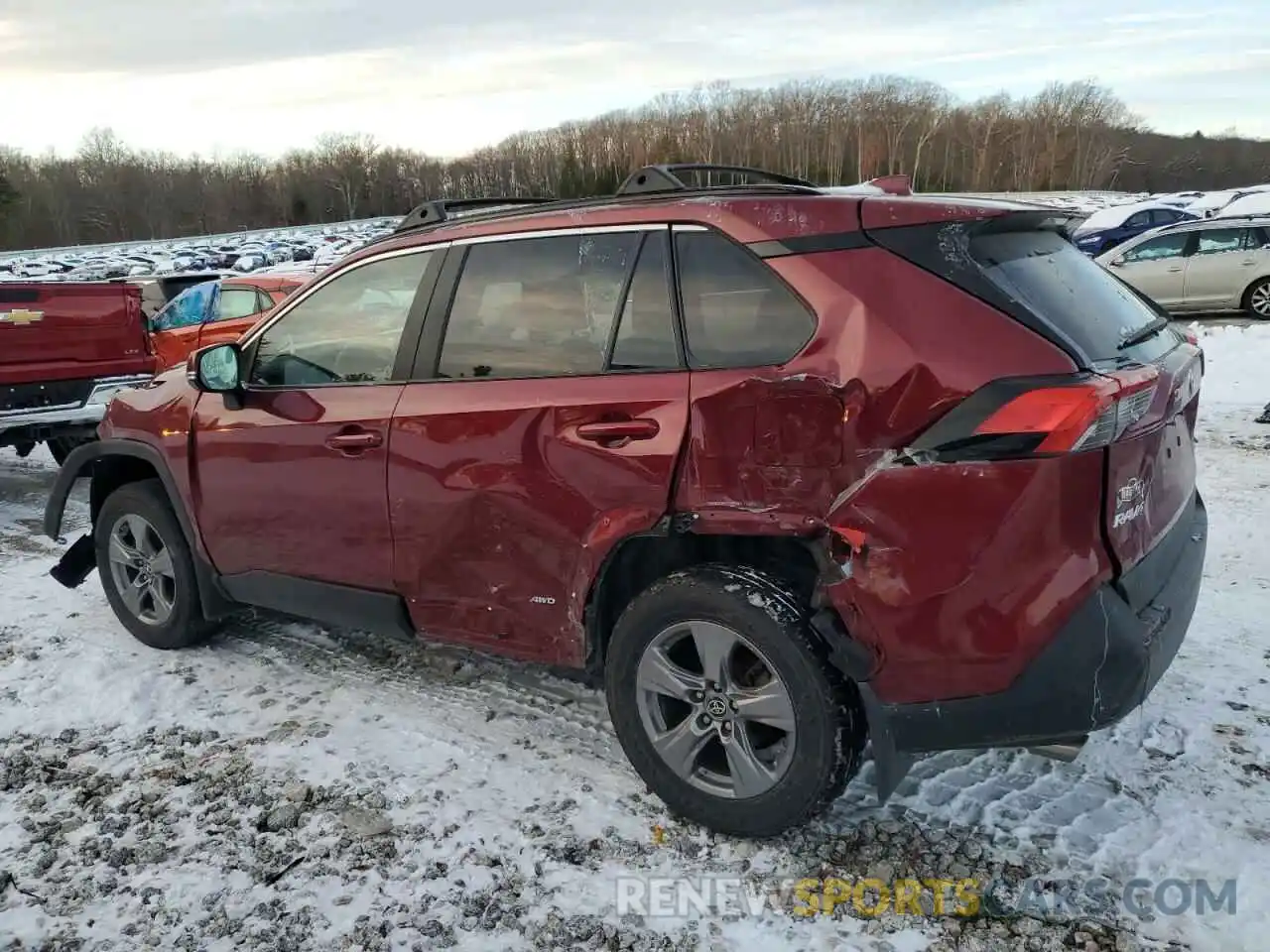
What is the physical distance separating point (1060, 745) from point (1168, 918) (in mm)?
493

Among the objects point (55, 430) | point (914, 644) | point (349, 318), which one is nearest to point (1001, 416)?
point (914, 644)

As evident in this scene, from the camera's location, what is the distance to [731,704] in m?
2.69

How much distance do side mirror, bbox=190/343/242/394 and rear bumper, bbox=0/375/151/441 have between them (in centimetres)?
395

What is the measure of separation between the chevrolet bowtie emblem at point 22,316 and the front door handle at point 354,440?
5.39m

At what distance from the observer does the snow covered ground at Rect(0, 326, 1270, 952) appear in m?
2.47

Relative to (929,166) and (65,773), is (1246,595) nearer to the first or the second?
(65,773)

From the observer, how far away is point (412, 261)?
137 inches

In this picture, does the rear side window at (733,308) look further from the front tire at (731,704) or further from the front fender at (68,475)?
the front fender at (68,475)

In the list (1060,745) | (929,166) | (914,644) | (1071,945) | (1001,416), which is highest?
(929,166)

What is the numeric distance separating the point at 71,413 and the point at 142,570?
12.9 ft

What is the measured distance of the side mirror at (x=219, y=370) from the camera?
376cm

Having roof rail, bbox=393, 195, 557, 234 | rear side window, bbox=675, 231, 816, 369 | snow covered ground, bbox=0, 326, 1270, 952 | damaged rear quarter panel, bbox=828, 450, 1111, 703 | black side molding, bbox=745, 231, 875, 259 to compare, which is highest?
roof rail, bbox=393, 195, 557, 234

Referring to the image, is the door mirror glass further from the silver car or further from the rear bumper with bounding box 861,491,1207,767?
the silver car

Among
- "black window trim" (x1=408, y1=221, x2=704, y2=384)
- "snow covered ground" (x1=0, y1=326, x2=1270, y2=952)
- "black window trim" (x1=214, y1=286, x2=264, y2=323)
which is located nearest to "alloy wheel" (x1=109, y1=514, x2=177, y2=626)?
"snow covered ground" (x1=0, y1=326, x2=1270, y2=952)
